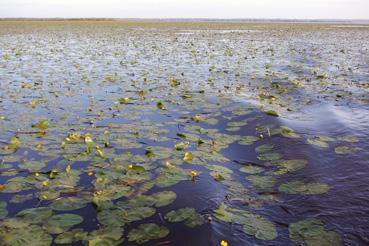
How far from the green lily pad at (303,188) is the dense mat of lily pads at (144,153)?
0.02 meters

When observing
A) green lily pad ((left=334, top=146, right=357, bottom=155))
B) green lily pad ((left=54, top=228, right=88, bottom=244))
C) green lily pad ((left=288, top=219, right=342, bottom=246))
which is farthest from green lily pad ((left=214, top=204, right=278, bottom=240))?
green lily pad ((left=334, top=146, right=357, bottom=155))

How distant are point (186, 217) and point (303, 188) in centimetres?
218

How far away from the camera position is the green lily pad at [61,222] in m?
4.45

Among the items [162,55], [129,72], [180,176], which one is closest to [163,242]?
[180,176]

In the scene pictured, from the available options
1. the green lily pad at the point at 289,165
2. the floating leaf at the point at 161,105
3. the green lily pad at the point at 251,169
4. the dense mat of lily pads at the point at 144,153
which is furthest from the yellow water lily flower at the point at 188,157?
the floating leaf at the point at 161,105

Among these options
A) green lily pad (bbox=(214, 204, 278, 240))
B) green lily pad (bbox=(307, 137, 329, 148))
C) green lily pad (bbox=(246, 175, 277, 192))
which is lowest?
green lily pad (bbox=(246, 175, 277, 192))

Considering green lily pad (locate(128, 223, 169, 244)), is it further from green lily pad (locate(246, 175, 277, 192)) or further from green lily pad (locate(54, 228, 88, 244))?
green lily pad (locate(246, 175, 277, 192))

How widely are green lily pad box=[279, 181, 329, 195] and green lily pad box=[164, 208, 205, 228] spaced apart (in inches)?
65.1

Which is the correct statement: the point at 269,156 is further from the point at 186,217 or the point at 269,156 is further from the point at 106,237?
the point at 106,237

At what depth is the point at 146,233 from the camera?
4379 millimetres

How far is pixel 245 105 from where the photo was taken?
10.7m

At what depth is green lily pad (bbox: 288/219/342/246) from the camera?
4.22 metres

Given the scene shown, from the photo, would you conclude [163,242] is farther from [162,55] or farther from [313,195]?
[162,55]

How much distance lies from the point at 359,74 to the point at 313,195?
13.3m
